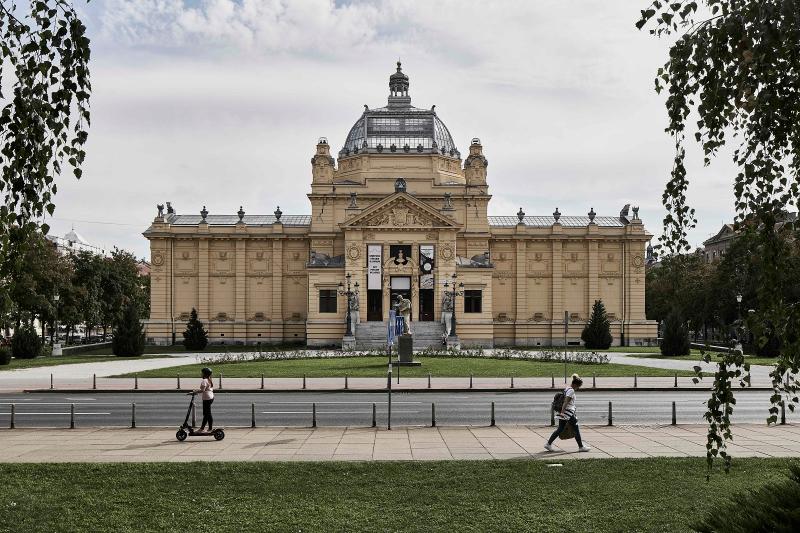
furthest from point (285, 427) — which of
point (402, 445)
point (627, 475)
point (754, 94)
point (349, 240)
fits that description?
point (349, 240)

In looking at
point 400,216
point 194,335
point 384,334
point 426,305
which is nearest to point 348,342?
point 384,334

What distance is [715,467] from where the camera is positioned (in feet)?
58.0

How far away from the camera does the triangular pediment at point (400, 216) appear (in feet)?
265

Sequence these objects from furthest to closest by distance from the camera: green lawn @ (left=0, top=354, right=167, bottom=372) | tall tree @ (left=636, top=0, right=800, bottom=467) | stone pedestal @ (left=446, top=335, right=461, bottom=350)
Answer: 1. stone pedestal @ (left=446, top=335, right=461, bottom=350)
2. green lawn @ (left=0, top=354, right=167, bottom=372)
3. tall tree @ (left=636, top=0, right=800, bottom=467)

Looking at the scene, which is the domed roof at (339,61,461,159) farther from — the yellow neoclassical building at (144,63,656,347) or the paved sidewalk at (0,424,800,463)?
the paved sidewalk at (0,424,800,463)

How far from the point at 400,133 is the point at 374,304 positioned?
2288 cm

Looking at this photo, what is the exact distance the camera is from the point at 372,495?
1542 cm

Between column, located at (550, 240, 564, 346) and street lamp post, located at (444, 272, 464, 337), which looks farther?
column, located at (550, 240, 564, 346)

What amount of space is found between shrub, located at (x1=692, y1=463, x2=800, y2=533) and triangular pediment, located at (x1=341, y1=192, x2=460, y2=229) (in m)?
71.3

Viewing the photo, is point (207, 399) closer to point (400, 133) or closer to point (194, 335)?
point (194, 335)

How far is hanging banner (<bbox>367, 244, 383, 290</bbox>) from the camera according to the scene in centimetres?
8094

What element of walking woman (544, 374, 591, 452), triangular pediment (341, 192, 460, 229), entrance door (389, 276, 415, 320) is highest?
triangular pediment (341, 192, 460, 229)

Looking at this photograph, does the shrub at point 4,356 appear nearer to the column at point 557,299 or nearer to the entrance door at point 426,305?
the entrance door at point 426,305

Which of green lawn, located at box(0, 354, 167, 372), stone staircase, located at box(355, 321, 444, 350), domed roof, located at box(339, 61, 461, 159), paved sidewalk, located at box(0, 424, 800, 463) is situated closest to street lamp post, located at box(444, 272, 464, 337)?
stone staircase, located at box(355, 321, 444, 350)
